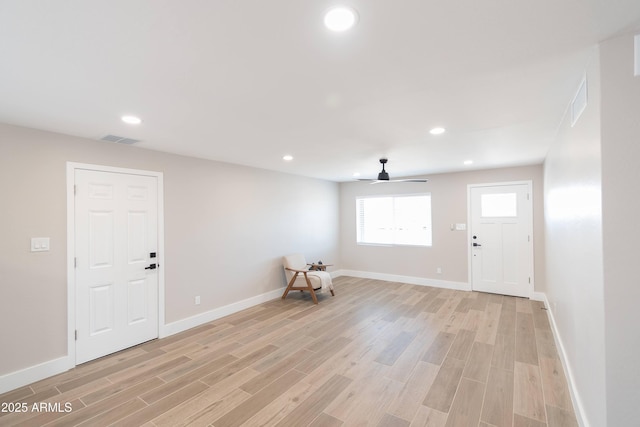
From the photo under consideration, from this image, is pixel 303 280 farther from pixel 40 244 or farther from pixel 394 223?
pixel 40 244

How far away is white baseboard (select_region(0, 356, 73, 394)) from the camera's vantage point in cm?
257

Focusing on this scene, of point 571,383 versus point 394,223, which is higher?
point 394,223

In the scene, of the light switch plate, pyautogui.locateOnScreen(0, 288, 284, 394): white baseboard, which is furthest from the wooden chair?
the light switch plate

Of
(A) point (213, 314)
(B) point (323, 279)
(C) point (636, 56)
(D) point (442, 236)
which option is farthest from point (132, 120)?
(D) point (442, 236)

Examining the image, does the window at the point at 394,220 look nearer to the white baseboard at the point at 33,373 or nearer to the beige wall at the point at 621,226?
the beige wall at the point at 621,226

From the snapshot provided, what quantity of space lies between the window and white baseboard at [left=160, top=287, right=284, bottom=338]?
2.89 meters

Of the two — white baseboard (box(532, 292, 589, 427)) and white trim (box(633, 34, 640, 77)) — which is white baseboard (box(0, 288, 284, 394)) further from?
white trim (box(633, 34, 640, 77))

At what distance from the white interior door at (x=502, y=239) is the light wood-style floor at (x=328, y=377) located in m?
1.02

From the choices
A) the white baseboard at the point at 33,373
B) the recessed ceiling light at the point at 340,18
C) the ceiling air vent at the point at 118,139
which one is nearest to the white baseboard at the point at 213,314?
the white baseboard at the point at 33,373

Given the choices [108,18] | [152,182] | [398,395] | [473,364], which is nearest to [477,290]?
[473,364]

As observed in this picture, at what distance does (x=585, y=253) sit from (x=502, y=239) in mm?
3935

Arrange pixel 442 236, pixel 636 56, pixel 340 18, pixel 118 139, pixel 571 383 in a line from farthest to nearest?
pixel 442 236
pixel 118 139
pixel 571 383
pixel 636 56
pixel 340 18

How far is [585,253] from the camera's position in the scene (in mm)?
1856

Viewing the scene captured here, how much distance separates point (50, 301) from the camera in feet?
9.39
